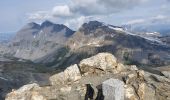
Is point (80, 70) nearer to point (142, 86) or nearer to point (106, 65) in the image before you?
point (106, 65)

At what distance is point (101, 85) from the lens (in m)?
38.5

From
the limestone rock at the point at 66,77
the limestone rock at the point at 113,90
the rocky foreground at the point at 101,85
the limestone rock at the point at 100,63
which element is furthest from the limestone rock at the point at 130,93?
the limestone rock at the point at 66,77

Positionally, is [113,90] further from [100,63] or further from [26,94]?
[26,94]

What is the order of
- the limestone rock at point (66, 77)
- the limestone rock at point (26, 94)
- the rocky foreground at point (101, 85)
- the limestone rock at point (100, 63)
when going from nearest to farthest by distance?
the rocky foreground at point (101, 85), the limestone rock at point (26, 94), the limestone rock at point (66, 77), the limestone rock at point (100, 63)

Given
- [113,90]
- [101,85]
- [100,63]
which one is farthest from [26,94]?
[113,90]

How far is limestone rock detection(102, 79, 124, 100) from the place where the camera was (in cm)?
3456

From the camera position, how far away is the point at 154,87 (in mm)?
37906

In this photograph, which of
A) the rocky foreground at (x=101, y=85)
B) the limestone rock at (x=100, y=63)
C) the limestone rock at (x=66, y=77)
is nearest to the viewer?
the rocky foreground at (x=101, y=85)

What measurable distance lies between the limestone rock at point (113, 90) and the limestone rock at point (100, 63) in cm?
833

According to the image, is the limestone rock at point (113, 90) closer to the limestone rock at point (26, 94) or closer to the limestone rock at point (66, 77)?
the limestone rock at point (26, 94)

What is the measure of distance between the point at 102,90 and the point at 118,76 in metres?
5.70

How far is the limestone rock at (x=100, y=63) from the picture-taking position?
43.5 metres

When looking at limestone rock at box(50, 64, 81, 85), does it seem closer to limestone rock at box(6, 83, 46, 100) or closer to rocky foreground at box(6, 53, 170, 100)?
rocky foreground at box(6, 53, 170, 100)

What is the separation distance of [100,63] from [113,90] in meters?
9.41
